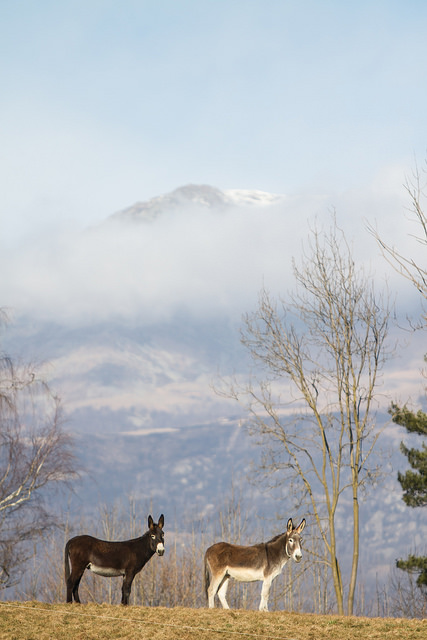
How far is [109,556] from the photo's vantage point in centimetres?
1555

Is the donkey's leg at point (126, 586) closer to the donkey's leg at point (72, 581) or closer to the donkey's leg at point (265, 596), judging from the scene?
the donkey's leg at point (72, 581)

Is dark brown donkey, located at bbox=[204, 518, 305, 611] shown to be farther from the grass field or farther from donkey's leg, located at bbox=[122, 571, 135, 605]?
donkey's leg, located at bbox=[122, 571, 135, 605]

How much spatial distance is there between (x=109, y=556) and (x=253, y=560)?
116 inches

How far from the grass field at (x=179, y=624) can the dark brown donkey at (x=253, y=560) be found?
3.90ft

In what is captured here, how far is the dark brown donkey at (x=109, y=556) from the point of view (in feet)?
50.4

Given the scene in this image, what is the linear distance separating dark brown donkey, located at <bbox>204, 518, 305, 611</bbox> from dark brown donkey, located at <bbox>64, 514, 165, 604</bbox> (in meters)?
1.21

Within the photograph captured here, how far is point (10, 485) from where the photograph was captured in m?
26.7

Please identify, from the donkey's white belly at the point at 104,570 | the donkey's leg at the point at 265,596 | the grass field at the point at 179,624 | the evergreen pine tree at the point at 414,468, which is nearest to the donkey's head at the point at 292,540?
the donkey's leg at the point at 265,596

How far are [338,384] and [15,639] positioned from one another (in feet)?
35.9

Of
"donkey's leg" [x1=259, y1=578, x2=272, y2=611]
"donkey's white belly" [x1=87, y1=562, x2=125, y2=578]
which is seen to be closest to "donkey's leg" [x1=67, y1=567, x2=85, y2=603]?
"donkey's white belly" [x1=87, y1=562, x2=125, y2=578]

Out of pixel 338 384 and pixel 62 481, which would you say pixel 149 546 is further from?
pixel 62 481

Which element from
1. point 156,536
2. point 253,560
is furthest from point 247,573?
point 156,536

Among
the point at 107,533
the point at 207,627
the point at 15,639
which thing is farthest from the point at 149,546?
the point at 107,533

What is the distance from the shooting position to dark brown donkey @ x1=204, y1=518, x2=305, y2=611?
620 inches
